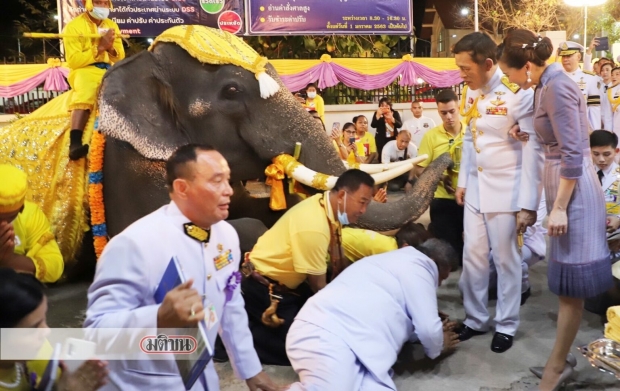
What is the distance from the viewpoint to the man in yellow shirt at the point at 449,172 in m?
5.03

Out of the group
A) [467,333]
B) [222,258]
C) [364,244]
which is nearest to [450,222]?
[364,244]

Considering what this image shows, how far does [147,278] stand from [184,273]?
0.39 ft

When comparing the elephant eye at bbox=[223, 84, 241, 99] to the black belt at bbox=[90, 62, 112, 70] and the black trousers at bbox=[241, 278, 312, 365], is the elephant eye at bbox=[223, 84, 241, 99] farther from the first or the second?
the black trousers at bbox=[241, 278, 312, 365]

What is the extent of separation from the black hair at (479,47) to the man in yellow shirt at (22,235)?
2456mm

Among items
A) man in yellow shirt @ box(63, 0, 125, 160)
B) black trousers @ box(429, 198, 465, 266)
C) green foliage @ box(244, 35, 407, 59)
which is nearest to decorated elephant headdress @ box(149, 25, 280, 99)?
man in yellow shirt @ box(63, 0, 125, 160)

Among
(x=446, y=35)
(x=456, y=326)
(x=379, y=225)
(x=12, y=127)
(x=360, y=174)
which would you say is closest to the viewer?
(x=360, y=174)

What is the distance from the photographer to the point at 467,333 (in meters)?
3.83

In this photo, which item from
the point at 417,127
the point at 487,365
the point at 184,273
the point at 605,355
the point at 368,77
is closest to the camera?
the point at 184,273

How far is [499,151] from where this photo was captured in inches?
141

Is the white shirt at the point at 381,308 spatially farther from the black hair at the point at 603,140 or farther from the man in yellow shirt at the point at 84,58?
the man in yellow shirt at the point at 84,58

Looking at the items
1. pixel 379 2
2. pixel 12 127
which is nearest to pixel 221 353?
pixel 12 127

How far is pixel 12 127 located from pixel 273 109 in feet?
7.59

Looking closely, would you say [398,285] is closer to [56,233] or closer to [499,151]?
[499,151]

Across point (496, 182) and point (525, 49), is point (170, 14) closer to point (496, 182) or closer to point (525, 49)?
point (496, 182)
